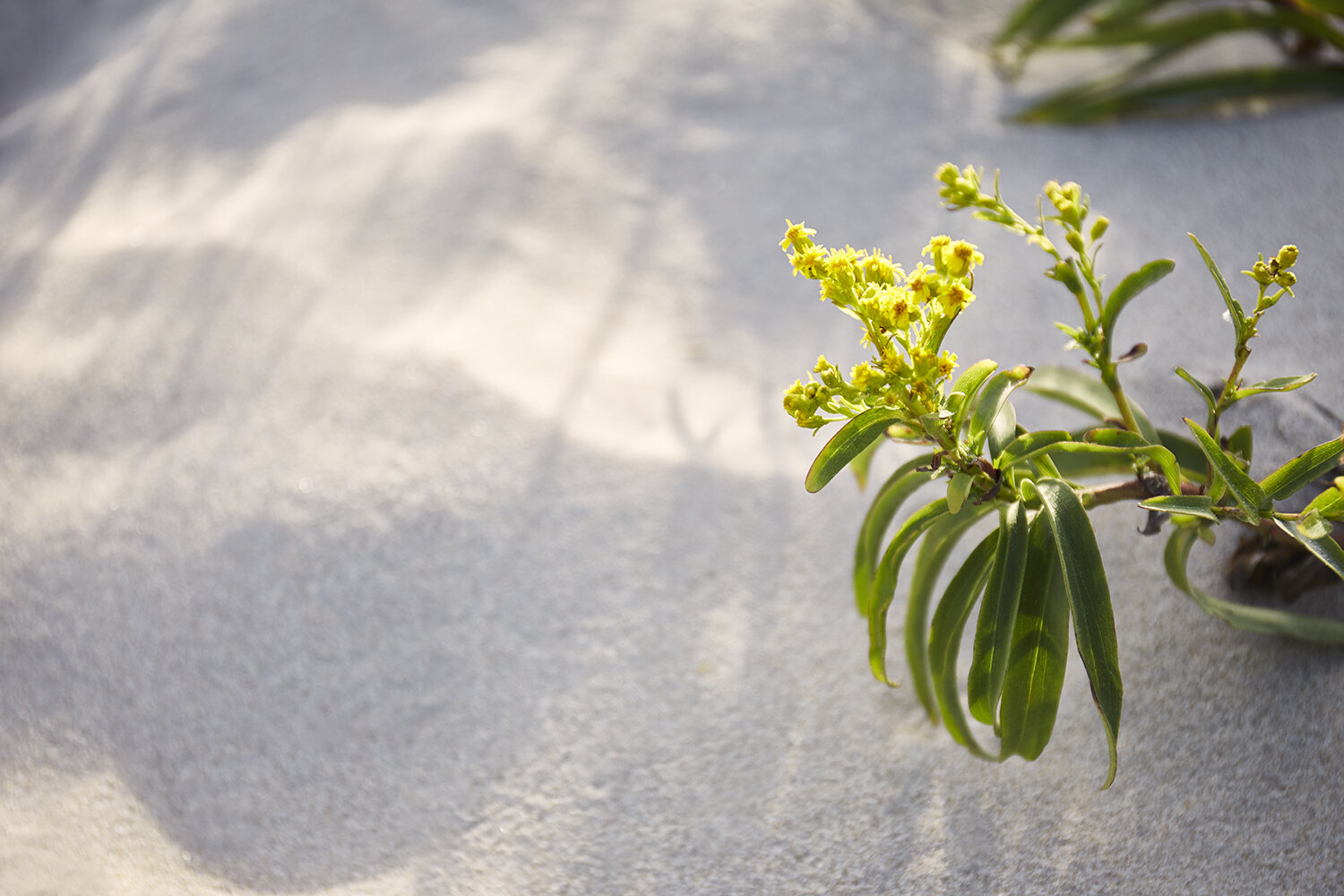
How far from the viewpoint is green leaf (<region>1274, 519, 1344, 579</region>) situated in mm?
664

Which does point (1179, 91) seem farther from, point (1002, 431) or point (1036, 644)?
point (1036, 644)

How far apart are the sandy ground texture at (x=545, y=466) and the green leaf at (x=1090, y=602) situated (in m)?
0.27

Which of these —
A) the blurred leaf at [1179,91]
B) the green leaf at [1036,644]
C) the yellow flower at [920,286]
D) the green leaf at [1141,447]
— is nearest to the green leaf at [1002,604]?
the green leaf at [1036,644]

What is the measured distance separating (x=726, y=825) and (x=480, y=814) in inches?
11.1

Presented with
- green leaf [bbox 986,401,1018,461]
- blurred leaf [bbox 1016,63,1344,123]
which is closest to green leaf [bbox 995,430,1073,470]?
green leaf [bbox 986,401,1018,461]

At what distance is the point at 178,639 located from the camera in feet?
3.76

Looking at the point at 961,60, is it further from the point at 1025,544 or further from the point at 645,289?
the point at 1025,544

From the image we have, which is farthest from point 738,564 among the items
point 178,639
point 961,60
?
point 961,60

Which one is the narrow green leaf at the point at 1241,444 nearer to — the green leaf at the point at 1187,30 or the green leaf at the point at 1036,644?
the green leaf at the point at 1036,644

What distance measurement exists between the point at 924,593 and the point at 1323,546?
35 centimetres

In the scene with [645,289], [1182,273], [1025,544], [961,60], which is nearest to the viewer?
[1025,544]

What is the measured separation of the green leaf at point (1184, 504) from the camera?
693 mm

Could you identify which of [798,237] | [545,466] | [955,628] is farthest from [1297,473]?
[545,466]

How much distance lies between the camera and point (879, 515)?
91cm
